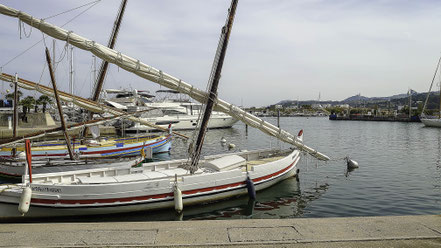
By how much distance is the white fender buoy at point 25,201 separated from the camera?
11.7 meters

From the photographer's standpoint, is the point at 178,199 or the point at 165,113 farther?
the point at 165,113

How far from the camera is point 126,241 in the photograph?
24.2ft

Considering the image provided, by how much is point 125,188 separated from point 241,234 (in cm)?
688

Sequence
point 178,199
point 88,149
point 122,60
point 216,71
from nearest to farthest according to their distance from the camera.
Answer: point 178,199 < point 122,60 < point 216,71 < point 88,149

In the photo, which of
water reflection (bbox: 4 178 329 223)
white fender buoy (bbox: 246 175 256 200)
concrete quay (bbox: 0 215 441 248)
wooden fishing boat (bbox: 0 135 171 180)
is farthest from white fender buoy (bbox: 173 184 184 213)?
wooden fishing boat (bbox: 0 135 171 180)

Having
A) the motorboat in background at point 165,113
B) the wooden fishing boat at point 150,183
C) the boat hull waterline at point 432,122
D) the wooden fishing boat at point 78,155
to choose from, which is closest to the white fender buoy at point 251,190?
the wooden fishing boat at point 150,183

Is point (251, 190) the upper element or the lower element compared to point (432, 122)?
lower

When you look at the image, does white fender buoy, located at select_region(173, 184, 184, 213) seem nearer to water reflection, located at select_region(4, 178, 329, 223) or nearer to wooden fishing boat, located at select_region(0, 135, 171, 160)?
water reflection, located at select_region(4, 178, 329, 223)

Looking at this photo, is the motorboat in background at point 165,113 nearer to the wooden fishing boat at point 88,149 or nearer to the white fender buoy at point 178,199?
the wooden fishing boat at point 88,149

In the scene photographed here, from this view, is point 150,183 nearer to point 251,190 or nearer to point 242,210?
point 242,210

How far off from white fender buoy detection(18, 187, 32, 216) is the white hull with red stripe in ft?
1.34

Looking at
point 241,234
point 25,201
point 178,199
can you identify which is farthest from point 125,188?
point 241,234

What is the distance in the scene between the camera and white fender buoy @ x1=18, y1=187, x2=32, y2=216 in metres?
11.7

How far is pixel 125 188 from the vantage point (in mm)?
13195
